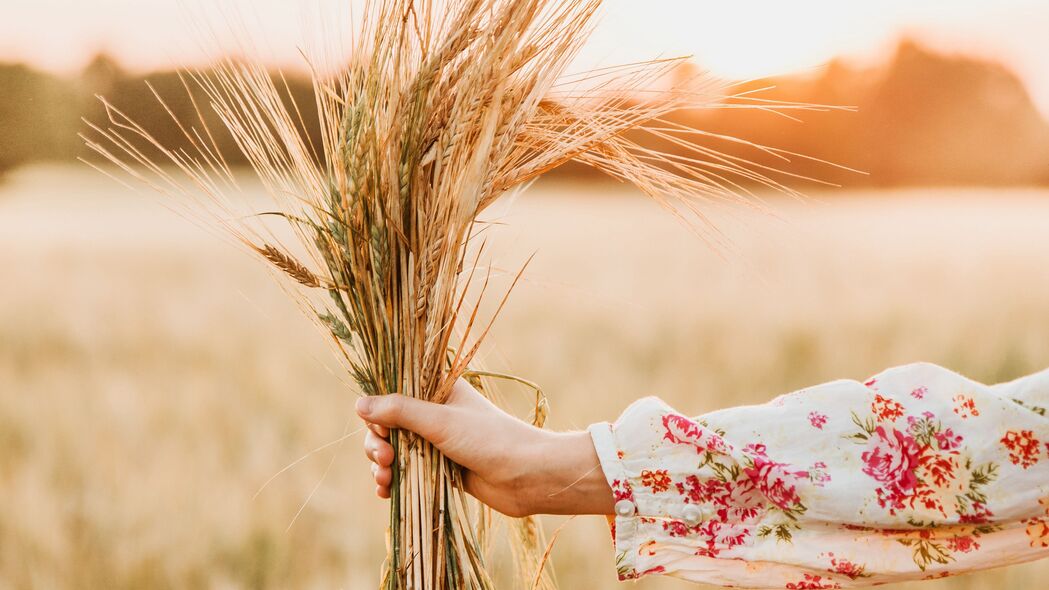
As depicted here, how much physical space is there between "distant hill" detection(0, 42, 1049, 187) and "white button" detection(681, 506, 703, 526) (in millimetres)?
3398

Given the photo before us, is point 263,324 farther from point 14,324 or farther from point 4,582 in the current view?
point 4,582

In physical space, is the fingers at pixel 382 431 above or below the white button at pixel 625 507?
above

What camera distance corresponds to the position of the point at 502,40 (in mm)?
593

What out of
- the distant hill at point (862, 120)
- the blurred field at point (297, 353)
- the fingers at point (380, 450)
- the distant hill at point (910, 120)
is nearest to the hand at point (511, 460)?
the fingers at point (380, 450)

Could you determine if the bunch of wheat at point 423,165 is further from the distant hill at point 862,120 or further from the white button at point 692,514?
the distant hill at point 862,120

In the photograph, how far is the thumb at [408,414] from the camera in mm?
643

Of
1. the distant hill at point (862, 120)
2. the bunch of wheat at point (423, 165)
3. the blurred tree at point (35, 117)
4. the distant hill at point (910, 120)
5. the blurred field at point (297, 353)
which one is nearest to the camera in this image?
the bunch of wheat at point (423, 165)

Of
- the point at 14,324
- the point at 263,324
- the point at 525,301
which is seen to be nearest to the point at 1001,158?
the point at 525,301

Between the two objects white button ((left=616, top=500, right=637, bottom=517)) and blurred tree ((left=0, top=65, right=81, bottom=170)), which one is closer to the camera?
white button ((left=616, top=500, right=637, bottom=517))

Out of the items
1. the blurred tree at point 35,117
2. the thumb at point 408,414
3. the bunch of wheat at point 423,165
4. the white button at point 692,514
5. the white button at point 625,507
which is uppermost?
the blurred tree at point 35,117

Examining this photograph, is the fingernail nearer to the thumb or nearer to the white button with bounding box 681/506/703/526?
the thumb

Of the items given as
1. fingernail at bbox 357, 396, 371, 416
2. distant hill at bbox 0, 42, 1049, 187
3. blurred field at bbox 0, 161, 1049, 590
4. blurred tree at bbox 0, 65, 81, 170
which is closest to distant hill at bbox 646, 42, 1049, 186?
distant hill at bbox 0, 42, 1049, 187

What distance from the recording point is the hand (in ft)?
2.20

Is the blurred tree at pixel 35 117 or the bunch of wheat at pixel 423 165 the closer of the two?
the bunch of wheat at pixel 423 165
